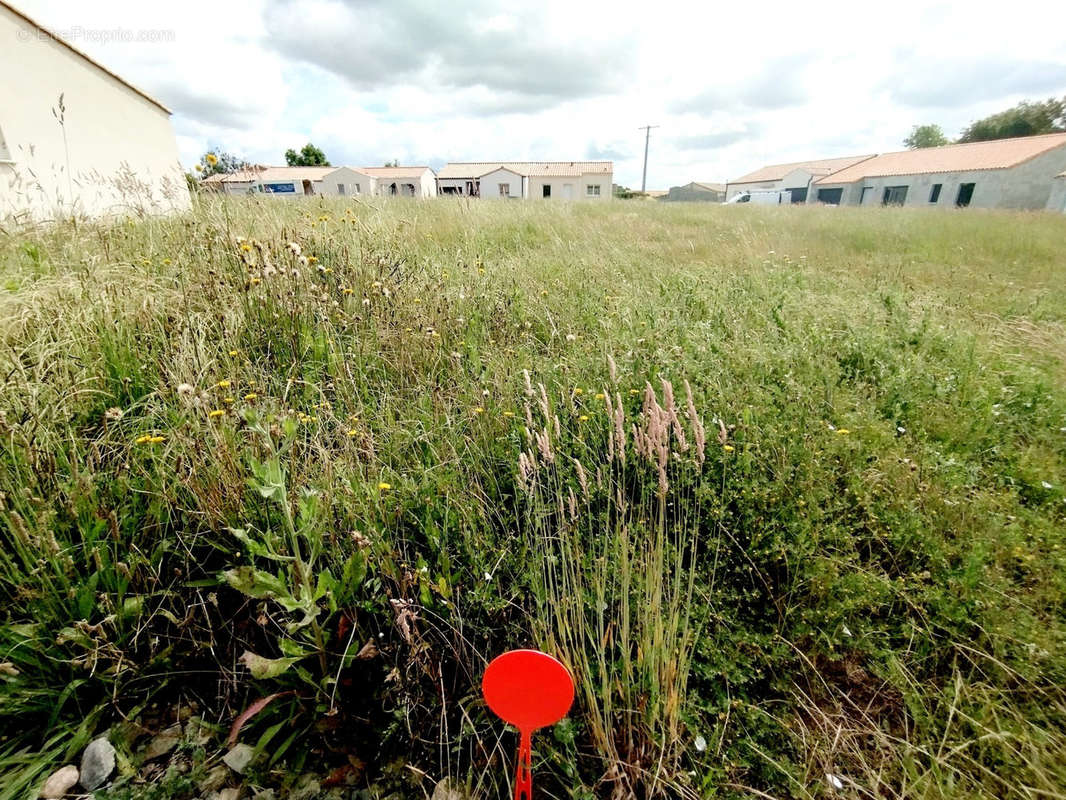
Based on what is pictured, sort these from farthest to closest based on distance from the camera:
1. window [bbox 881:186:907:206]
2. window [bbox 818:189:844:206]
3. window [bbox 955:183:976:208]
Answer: window [bbox 818:189:844:206]
window [bbox 881:186:907:206]
window [bbox 955:183:976:208]

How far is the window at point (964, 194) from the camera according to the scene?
25.3 metres

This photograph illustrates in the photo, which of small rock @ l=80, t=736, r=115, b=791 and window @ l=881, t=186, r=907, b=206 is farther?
window @ l=881, t=186, r=907, b=206

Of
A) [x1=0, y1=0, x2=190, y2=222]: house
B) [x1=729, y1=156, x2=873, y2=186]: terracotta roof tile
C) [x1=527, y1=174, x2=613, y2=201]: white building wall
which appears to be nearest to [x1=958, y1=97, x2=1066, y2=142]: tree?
[x1=729, y1=156, x2=873, y2=186]: terracotta roof tile

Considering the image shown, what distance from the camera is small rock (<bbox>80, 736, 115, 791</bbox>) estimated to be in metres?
1.18

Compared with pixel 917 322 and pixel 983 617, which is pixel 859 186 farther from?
pixel 983 617

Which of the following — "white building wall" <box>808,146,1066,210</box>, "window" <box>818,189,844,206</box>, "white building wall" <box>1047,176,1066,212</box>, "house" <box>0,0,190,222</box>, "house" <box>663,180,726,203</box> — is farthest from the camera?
"house" <box>663,180,726,203</box>

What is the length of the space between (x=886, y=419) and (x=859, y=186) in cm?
3952

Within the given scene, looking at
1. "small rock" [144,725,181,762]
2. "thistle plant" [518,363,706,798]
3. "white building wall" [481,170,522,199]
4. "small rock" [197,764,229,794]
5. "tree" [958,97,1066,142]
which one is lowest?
"small rock" [197,764,229,794]

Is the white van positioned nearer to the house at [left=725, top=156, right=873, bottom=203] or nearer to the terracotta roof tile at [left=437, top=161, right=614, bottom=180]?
the house at [left=725, top=156, right=873, bottom=203]

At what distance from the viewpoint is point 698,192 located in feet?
175

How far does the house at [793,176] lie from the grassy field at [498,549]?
149 ft

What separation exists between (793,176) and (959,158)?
17146 mm

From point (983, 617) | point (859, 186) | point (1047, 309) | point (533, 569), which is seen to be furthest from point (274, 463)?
point (859, 186)

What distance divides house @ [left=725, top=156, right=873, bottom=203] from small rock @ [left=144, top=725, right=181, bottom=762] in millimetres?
47513
